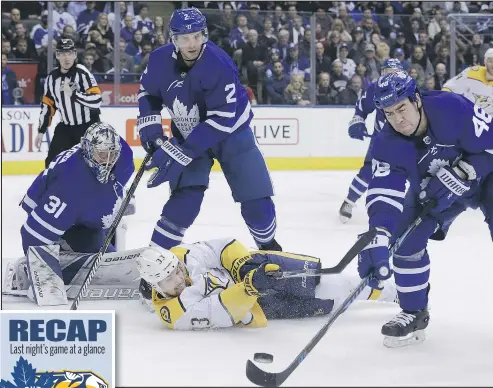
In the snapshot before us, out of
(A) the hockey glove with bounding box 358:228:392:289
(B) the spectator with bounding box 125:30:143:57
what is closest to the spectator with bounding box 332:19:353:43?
(B) the spectator with bounding box 125:30:143:57

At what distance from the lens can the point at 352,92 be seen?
27.0 ft

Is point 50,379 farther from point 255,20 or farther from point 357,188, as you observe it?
point 255,20

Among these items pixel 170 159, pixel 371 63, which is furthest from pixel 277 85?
pixel 170 159

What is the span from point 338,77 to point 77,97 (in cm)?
342

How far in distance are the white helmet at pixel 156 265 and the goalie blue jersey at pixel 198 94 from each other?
74cm

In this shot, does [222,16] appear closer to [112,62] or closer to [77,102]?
[112,62]

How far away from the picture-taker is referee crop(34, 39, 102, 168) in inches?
214

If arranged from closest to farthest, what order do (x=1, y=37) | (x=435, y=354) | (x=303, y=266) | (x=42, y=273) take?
1. (x=435, y=354)
2. (x=303, y=266)
3. (x=42, y=273)
4. (x=1, y=37)

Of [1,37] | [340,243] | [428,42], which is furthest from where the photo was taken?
[428,42]

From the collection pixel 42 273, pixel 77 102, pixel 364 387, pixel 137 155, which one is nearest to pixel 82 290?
pixel 42 273

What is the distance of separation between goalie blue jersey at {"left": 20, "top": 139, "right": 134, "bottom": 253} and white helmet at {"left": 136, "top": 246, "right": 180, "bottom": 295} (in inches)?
25.7

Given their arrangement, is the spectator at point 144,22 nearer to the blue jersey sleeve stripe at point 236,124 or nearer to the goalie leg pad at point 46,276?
the blue jersey sleeve stripe at point 236,124

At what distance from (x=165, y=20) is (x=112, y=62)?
2.07 ft

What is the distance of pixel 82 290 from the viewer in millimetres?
3281
